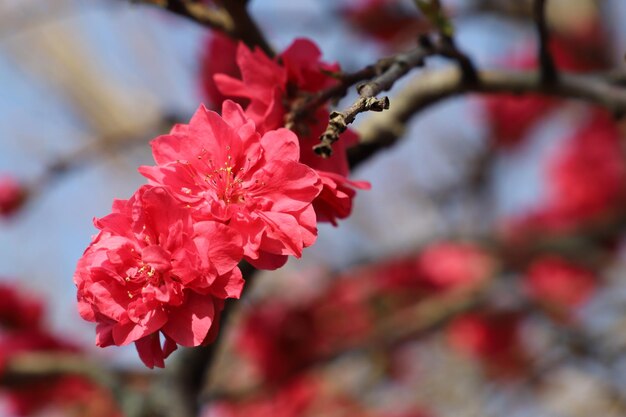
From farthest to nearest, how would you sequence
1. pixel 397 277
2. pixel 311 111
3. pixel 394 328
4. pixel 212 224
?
1. pixel 397 277
2. pixel 394 328
3. pixel 311 111
4. pixel 212 224

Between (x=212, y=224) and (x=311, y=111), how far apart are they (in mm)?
221

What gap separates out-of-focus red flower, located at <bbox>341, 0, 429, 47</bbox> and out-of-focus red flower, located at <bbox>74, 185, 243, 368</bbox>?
2056mm

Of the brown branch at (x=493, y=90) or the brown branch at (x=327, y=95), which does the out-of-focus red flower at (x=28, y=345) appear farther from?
the brown branch at (x=327, y=95)

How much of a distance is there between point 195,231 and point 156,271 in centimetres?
5

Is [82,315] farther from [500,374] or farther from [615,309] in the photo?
[500,374]

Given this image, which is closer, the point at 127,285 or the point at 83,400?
the point at 127,285

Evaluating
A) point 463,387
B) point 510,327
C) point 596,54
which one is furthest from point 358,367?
point 596,54

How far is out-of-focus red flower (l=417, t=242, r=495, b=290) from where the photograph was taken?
2705 mm

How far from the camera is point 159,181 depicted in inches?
25.4

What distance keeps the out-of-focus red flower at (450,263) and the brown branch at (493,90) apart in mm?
1587

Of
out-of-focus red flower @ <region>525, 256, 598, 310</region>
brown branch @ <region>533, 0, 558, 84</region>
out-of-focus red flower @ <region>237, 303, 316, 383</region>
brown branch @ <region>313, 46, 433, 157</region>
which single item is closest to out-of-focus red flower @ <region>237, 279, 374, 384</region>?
out-of-focus red flower @ <region>237, 303, 316, 383</region>

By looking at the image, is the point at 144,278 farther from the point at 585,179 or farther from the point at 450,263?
the point at 585,179

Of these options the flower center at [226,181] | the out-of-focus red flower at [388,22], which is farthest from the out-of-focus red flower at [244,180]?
the out-of-focus red flower at [388,22]

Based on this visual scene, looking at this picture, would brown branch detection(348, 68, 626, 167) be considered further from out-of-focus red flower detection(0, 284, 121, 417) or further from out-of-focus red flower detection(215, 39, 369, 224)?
out-of-focus red flower detection(0, 284, 121, 417)
